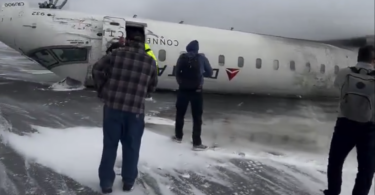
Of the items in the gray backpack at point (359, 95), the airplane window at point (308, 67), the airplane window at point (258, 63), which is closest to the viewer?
the gray backpack at point (359, 95)

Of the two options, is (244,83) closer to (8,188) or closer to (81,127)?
(81,127)

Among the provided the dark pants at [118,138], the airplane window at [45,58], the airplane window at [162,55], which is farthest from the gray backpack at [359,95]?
the airplane window at [45,58]

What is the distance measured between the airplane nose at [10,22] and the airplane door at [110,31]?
7.45 feet

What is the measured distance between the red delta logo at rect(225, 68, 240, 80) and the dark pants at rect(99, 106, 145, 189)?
820cm

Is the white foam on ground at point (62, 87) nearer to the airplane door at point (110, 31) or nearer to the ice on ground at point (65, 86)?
the ice on ground at point (65, 86)

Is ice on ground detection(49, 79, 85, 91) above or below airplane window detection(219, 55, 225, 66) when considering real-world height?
below

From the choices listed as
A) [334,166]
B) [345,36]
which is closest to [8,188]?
[334,166]

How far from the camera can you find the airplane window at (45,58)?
38.0 ft

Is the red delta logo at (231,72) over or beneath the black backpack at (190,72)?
beneath

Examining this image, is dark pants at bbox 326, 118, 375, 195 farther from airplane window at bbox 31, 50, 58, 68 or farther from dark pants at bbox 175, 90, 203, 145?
airplane window at bbox 31, 50, 58, 68

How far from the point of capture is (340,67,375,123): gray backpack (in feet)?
13.9

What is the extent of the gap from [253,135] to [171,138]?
6.00 feet

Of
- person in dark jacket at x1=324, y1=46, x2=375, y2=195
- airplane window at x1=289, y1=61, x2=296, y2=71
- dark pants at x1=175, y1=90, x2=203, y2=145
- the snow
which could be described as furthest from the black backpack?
airplane window at x1=289, y1=61, x2=296, y2=71

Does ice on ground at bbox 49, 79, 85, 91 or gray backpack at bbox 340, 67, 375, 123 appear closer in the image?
gray backpack at bbox 340, 67, 375, 123
